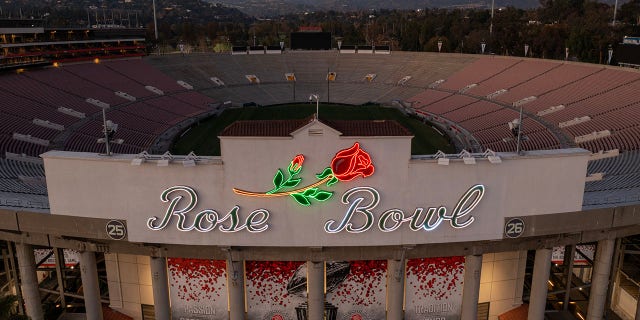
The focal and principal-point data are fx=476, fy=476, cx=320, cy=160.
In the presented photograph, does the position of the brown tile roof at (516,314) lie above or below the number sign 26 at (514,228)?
below

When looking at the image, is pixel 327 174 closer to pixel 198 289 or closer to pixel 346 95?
pixel 198 289

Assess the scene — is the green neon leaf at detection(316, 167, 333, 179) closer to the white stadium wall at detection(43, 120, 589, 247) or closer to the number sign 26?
the white stadium wall at detection(43, 120, 589, 247)

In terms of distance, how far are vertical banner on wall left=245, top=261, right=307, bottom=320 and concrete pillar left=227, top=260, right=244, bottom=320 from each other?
26.5 inches

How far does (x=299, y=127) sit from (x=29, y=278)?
11.7 m

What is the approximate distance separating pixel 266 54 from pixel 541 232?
239ft

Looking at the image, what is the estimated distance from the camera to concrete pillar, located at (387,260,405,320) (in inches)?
647

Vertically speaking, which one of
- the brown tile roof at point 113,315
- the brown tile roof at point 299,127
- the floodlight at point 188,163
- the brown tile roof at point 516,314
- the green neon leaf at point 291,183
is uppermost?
the brown tile roof at point 299,127

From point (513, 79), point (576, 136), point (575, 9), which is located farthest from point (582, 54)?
point (575, 9)

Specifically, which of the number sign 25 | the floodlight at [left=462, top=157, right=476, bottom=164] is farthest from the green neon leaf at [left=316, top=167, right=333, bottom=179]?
the number sign 25

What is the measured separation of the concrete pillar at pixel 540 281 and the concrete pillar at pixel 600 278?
216 cm

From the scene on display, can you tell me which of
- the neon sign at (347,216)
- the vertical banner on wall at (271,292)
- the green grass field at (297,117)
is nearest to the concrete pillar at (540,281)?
the neon sign at (347,216)

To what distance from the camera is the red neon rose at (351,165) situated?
49.6 feet

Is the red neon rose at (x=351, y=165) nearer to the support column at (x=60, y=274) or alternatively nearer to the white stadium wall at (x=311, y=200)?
the white stadium wall at (x=311, y=200)

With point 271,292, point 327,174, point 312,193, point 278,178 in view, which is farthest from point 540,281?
point 278,178
